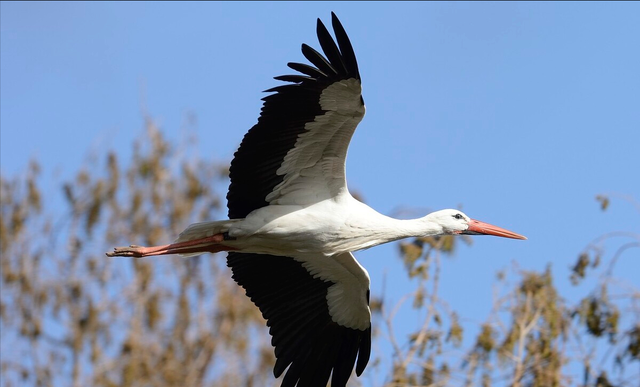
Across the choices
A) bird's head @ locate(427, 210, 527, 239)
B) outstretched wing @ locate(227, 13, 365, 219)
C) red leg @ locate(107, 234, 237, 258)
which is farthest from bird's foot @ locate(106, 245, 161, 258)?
bird's head @ locate(427, 210, 527, 239)

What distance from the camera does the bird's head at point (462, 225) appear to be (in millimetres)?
10531

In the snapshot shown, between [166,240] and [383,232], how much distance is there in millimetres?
10173

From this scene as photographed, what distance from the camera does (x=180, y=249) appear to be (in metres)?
10.2

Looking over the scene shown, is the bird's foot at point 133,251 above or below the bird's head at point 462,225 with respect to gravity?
below

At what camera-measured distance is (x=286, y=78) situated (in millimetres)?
9062

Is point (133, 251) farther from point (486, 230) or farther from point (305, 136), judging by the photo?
point (486, 230)

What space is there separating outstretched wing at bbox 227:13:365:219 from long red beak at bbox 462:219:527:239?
64.4 inches

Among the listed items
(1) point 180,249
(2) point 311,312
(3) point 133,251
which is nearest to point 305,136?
(1) point 180,249

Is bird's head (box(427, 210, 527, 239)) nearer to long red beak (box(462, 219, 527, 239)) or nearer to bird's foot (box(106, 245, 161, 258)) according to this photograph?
long red beak (box(462, 219, 527, 239))

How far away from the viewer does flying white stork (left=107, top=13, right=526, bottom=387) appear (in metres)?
9.26

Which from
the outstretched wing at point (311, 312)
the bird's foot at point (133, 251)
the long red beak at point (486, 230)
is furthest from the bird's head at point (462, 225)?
the bird's foot at point (133, 251)

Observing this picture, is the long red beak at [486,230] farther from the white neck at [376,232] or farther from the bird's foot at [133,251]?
the bird's foot at [133,251]

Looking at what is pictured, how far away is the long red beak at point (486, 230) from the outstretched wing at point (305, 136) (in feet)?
5.37

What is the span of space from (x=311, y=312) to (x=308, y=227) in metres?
1.36
